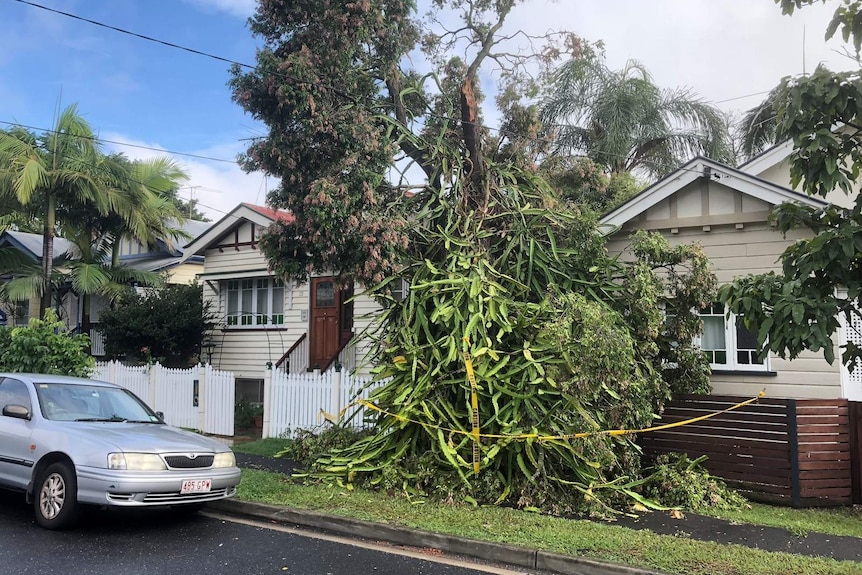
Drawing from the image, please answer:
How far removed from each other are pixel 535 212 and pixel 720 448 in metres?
4.19

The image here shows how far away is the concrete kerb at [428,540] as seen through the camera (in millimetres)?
5438

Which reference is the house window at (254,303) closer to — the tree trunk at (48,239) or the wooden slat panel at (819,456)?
the tree trunk at (48,239)

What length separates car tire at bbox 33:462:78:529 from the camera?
6.25 meters

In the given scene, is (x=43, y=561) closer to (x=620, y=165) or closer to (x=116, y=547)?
(x=116, y=547)

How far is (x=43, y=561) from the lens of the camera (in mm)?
5438

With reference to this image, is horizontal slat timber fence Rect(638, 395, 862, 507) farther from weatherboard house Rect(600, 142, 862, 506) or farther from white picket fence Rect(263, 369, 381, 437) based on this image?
white picket fence Rect(263, 369, 381, 437)

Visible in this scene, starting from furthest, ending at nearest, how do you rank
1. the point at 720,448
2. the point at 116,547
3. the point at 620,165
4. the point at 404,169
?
the point at 620,165 → the point at 404,169 → the point at 720,448 → the point at 116,547

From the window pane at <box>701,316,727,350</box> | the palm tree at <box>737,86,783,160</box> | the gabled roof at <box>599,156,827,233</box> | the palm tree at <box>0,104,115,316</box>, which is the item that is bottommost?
the window pane at <box>701,316,727,350</box>

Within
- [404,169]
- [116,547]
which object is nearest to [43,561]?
[116,547]

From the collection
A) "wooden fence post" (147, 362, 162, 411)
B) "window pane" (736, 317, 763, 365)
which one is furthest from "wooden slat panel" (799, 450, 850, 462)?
"wooden fence post" (147, 362, 162, 411)

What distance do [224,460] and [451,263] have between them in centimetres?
407

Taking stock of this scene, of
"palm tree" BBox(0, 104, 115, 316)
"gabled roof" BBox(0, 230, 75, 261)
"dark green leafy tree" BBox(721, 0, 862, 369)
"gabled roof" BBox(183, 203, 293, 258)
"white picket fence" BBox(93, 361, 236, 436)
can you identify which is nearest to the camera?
"dark green leafy tree" BBox(721, 0, 862, 369)

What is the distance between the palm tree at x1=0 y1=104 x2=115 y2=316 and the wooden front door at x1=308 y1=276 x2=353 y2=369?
19.6 ft

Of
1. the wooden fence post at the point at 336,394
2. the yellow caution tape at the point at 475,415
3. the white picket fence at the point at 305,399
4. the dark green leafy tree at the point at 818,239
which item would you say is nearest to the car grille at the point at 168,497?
the yellow caution tape at the point at 475,415
